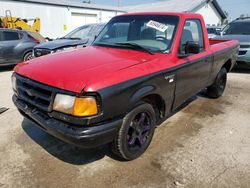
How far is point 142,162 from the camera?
10.6 feet

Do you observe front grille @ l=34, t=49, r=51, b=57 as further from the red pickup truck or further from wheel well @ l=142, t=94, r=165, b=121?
wheel well @ l=142, t=94, r=165, b=121

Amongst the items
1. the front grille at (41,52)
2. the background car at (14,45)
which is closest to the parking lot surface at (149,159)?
the front grille at (41,52)

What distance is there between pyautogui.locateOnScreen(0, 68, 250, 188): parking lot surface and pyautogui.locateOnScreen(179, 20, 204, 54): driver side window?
1411 millimetres

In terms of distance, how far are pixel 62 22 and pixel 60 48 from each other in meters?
12.7

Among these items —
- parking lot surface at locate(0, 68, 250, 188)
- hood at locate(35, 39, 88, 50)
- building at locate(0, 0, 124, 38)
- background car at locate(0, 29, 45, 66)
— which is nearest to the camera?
parking lot surface at locate(0, 68, 250, 188)

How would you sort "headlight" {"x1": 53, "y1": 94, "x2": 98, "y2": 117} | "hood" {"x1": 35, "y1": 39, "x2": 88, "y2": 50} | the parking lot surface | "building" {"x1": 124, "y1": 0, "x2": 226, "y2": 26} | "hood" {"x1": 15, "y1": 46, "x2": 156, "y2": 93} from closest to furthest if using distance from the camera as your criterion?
"headlight" {"x1": 53, "y1": 94, "x2": 98, "y2": 117}
"hood" {"x1": 15, "y1": 46, "x2": 156, "y2": 93}
the parking lot surface
"hood" {"x1": 35, "y1": 39, "x2": 88, "y2": 50}
"building" {"x1": 124, "y1": 0, "x2": 226, "y2": 26}

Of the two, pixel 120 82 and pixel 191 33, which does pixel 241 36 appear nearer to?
pixel 191 33

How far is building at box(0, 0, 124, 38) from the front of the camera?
16677 mm

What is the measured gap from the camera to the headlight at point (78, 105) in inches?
97.7

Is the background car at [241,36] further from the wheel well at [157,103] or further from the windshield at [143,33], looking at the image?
the wheel well at [157,103]

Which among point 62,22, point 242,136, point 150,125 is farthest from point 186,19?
point 62,22

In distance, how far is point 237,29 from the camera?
1002 centimetres

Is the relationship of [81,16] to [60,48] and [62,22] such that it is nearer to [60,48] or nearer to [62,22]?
[62,22]

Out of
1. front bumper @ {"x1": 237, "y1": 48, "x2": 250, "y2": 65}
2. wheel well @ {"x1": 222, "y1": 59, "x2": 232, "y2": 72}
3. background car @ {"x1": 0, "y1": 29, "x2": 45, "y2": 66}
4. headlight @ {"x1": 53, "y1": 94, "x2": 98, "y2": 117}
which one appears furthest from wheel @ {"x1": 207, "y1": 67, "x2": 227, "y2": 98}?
background car @ {"x1": 0, "y1": 29, "x2": 45, "y2": 66}
